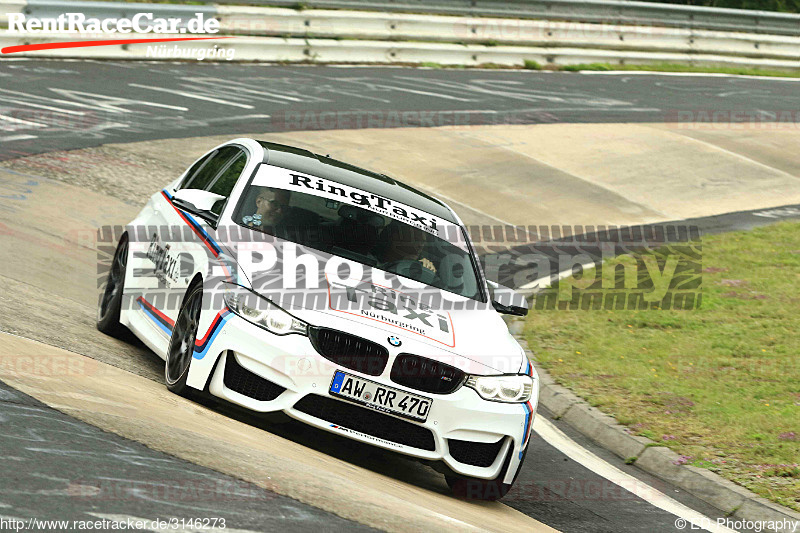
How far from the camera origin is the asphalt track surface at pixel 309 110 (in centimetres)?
488

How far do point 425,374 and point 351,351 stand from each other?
1.45ft

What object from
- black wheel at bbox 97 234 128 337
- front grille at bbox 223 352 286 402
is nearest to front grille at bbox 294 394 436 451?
front grille at bbox 223 352 286 402

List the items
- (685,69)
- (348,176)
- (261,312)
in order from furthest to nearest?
1. (685,69)
2. (348,176)
3. (261,312)

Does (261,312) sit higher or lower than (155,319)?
higher

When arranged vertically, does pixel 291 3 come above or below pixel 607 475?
above

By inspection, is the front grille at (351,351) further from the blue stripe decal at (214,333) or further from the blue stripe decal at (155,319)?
the blue stripe decal at (155,319)

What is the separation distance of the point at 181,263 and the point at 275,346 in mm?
1516

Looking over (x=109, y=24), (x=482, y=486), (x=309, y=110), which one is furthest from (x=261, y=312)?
(x=109, y=24)

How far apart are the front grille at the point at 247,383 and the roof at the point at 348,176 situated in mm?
2053

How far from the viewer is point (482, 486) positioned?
6.46 meters

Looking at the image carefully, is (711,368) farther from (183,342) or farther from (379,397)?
(183,342)

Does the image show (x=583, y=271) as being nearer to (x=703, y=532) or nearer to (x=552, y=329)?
(x=552, y=329)

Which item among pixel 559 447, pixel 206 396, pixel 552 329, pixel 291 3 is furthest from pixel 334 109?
pixel 206 396

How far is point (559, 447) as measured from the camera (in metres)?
7.96
